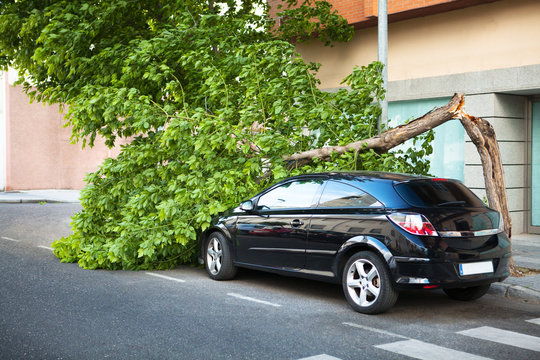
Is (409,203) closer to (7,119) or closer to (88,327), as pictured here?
(88,327)

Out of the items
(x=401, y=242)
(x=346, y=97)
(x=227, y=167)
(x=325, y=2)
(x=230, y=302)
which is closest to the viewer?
(x=401, y=242)

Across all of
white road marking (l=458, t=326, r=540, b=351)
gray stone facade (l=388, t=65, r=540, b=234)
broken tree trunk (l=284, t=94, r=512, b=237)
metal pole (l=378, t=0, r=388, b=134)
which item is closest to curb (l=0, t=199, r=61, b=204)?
gray stone facade (l=388, t=65, r=540, b=234)

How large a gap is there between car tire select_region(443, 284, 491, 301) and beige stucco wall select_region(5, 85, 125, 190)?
78.1 feet

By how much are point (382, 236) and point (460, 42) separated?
8.24m

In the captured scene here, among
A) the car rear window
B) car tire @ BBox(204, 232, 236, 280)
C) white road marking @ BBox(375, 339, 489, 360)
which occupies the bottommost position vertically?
white road marking @ BBox(375, 339, 489, 360)

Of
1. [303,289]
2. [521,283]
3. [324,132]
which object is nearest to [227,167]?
[324,132]

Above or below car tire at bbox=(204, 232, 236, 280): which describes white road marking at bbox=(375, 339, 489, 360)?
below

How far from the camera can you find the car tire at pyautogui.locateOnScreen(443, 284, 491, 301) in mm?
7367

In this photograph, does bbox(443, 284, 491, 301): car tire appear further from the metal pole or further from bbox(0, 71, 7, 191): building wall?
bbox(0, 71, 7, 191): building wall

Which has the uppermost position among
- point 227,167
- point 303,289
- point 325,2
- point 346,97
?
point 325,2

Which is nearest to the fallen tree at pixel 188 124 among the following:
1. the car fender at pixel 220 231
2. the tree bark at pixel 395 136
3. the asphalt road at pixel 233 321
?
the tree bark at pixel 395 136

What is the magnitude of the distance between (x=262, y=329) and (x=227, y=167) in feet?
12.6

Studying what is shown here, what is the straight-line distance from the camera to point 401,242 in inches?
255

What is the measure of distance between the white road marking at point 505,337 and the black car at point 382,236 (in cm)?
54
